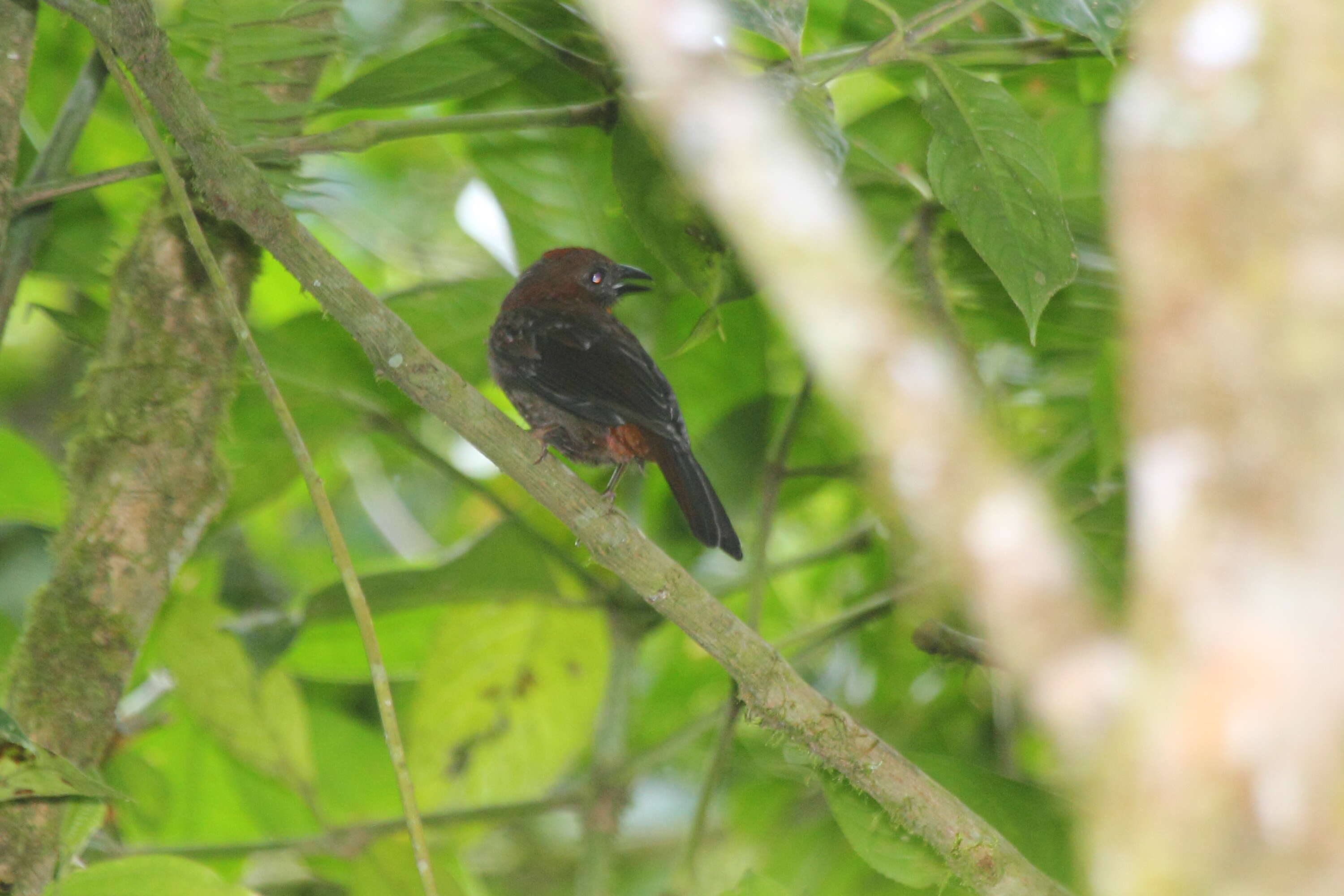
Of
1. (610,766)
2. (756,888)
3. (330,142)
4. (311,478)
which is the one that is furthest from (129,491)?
(756,888)

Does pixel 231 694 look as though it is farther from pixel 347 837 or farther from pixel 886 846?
pixel 886 846

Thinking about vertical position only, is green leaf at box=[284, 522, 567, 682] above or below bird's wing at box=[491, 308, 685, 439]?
below

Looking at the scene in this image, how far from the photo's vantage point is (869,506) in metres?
3.42

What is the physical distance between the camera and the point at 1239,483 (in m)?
0.70

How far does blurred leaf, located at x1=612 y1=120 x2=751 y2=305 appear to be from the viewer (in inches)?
86.1

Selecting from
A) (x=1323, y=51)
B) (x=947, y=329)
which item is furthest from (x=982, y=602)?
(x=947, y=329)

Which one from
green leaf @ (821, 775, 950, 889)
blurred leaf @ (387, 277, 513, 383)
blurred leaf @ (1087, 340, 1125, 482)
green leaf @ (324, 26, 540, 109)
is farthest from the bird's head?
green leaf @ (821, 775, 950, 889)

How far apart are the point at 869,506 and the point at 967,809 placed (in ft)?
5.23

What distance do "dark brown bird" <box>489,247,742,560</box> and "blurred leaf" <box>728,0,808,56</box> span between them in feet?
4.07

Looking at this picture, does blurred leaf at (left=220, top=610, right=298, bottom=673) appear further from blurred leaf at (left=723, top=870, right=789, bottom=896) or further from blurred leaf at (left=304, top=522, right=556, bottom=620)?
blurred leaf at (left=723, top=870, right=789, bottom=896)

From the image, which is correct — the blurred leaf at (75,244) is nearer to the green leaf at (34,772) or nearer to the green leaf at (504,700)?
the green leaf at (504,700)

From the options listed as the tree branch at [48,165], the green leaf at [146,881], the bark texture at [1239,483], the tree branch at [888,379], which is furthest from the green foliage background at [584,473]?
the bark texture at [1239,483]

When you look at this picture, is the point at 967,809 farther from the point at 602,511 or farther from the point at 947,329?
the point at 947,329

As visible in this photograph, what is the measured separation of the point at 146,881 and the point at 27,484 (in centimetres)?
145
